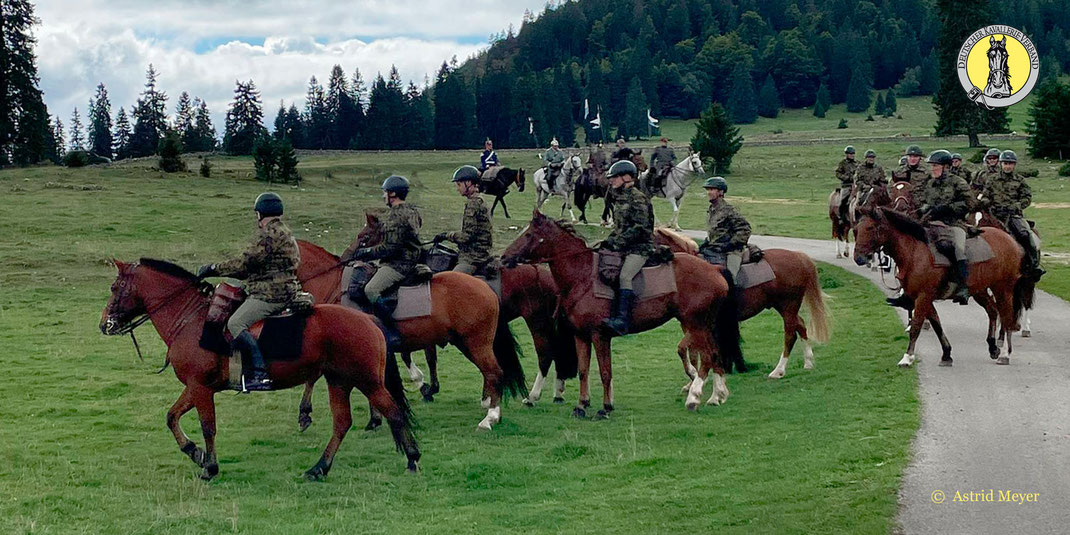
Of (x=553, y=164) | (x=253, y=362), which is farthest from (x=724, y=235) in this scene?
(x=553, y=164)

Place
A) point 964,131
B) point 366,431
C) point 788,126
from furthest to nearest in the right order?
point 788,126 → point 964,131 → point 366,431

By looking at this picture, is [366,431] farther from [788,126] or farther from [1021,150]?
[788,126]

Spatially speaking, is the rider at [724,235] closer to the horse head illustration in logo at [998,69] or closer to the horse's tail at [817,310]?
the horse's tail at [817,310]

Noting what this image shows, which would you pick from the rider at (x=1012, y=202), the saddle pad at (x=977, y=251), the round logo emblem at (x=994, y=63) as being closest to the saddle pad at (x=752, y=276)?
the saddle pad at (x=977, y=251)

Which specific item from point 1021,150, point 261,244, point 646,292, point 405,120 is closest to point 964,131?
point 1021,150

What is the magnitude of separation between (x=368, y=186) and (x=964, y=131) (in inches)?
1788

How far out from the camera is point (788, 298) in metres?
16.5

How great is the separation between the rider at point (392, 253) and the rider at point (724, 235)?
15.6ft

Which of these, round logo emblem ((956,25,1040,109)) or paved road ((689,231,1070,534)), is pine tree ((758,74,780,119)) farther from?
round logo emblem ((956,25,1040,109))

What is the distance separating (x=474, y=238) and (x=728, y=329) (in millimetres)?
4295

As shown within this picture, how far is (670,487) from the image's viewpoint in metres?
10.5

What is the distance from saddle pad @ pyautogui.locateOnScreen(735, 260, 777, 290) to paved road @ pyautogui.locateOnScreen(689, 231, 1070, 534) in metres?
2.38

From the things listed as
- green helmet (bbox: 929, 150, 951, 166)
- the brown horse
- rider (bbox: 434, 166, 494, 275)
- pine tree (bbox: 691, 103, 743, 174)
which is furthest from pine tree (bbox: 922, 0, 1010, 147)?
the brown horse

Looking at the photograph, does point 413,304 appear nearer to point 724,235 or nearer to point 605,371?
point 605,371
